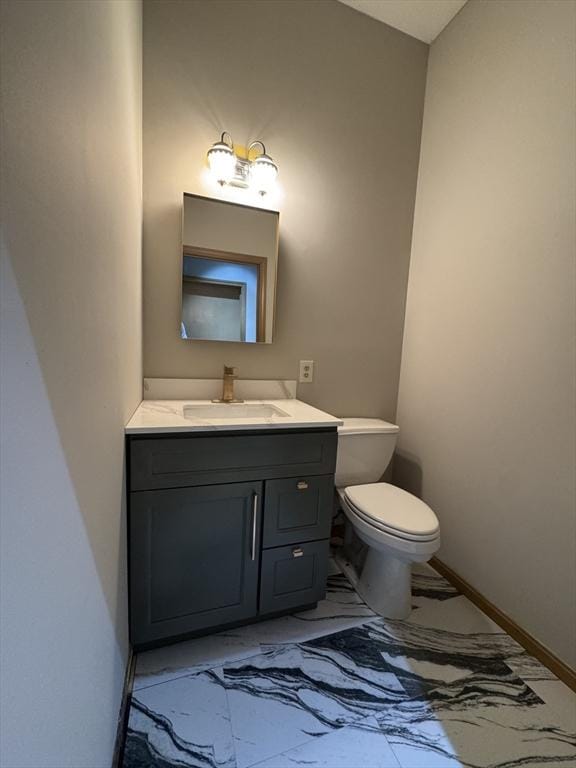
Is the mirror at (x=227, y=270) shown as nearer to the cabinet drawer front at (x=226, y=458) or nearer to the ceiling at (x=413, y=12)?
the cabinet drawer front at (x=226, y=458)

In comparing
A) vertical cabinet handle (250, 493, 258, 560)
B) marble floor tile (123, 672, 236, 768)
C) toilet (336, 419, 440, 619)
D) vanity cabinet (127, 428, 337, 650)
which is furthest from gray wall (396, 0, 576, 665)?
marble floor tile (123, 672, 236, 768)

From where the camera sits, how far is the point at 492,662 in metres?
1.24

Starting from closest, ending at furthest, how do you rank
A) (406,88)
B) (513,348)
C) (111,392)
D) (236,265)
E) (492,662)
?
(111,392) < (492,662) < (513,348) < (236,265) < (406,88)

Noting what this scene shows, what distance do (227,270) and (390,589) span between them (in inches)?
64.0

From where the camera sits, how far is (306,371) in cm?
179

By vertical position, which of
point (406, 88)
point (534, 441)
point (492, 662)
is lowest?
point (492, 662)

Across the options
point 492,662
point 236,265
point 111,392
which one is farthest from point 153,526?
point 492,662

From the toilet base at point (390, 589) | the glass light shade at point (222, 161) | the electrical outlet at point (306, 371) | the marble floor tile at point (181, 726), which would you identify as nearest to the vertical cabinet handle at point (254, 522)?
the marble floor tile at point (181, 726)

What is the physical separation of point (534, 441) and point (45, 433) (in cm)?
157

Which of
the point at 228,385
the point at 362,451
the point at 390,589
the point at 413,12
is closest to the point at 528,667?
the point at 390,589

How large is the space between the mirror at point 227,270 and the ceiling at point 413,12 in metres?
1.16

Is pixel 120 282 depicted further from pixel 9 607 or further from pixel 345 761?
pixel 345 761

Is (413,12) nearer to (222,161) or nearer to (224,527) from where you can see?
(222,161)

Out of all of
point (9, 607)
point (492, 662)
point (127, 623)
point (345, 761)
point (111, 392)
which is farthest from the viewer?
point (492, 662)
